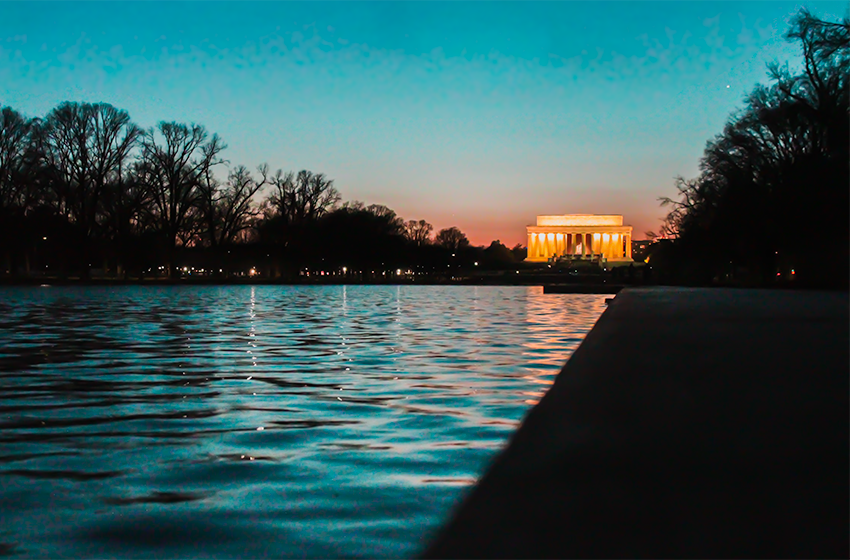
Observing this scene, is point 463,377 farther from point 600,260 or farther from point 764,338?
point 600,260

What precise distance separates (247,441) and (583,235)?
7026 inches

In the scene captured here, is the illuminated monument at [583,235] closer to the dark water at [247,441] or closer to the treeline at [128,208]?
the treeline at [128,208]

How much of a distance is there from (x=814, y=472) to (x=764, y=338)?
1010 centimetres

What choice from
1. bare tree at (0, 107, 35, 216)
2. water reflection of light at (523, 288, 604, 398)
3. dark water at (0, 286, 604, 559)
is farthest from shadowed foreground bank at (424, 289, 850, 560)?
bare tree at (0, 107, 35, 216)

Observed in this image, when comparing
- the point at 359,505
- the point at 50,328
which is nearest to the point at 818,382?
the point at 359,505

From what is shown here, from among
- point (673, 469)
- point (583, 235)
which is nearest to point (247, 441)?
point (673, 469)

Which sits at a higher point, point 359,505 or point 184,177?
point 184,177

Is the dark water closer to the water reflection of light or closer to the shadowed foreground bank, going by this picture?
the water reflection of light

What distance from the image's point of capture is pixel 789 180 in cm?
4556

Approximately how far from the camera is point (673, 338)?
579 inches

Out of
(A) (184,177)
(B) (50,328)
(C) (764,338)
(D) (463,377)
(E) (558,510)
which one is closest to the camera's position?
(E) (558,510)

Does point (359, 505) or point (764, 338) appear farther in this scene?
point (764, 338)

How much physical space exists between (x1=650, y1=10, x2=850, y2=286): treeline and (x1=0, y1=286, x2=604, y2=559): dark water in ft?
74.4

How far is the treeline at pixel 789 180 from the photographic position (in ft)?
121
